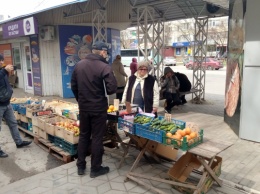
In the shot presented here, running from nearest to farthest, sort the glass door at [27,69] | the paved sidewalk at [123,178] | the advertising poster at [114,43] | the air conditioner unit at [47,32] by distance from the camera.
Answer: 1. the paved sidewalk at [123,178]
2. the air conditioner unit at [47,32]
3. the advertising poster at [114,43]
4. the glass door at [27,69]

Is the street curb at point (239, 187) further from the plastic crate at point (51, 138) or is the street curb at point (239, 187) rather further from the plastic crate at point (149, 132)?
the plastic crate at point (51, 138)

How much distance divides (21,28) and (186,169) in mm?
8435

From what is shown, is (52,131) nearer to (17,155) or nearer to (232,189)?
(17,155)

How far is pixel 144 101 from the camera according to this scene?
435 cm

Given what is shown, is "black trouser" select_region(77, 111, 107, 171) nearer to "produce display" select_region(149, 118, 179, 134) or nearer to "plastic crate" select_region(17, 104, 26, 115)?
"produce display" select_region(149, 118, 179, 134)

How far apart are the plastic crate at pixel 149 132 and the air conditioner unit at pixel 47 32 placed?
7.78 metres

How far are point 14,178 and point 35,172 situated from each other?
1.08ft

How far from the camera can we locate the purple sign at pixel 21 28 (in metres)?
8.93

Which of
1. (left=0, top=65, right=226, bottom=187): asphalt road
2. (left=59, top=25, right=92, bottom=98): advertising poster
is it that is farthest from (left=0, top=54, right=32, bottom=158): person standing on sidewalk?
(left=59, top=25, right=92, bottom=98): advertising poster

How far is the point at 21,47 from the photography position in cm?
1230

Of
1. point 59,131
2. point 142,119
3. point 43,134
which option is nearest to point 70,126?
point 59,131

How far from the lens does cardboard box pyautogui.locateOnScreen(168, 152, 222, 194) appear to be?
3.37 meters

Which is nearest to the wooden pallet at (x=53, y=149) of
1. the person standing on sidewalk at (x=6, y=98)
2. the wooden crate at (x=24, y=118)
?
the person standing on sidewalk at (x=6, y=98)

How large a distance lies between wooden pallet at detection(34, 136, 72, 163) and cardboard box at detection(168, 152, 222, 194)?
6.18ft
